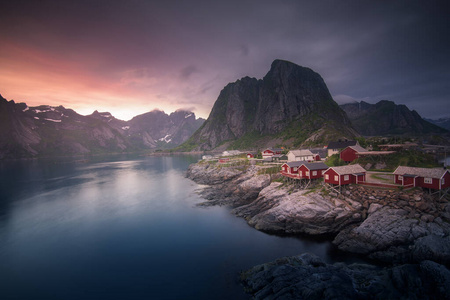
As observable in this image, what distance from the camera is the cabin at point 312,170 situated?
42.2 metres

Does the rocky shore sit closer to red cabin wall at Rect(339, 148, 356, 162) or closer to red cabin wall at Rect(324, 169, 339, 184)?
red cabin wall at Rect(324, 169, 339, 184)

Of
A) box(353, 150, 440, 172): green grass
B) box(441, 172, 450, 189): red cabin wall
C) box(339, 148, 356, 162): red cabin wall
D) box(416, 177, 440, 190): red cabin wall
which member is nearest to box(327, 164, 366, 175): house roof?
box(416, 177, 440, 190): red cabin wall

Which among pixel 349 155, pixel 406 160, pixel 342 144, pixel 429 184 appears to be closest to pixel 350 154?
pixel 349 155

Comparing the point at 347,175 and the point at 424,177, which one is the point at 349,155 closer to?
the point at 347,175

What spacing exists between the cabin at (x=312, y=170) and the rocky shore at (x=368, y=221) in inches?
112

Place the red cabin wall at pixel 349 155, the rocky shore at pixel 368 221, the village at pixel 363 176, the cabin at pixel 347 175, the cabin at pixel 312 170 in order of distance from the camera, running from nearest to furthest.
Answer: the rocky shore at pixel 368 221 < the village at pixel 363 176 < the cabin at pixel 347 175 < the cabin at pixel 312 170 < the red cabin wall at pixel 349 155

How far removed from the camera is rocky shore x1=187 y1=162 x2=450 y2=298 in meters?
21.8

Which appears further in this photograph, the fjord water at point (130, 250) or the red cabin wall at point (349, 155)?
the red cabin wall at point (349, 155)

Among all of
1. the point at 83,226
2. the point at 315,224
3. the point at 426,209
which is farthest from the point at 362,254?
the point at 83,226

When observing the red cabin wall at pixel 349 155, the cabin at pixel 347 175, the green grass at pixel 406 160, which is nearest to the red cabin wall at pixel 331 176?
the cabin at pixel 347 175

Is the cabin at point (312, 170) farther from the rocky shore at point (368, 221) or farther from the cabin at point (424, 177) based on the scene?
the cabin at point (424, 177)

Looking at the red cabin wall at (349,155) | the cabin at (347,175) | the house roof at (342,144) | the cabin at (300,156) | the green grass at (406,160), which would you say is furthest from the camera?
the house roof at (342,144)

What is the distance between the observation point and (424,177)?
3022 centimetres

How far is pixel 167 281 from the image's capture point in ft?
76.7
